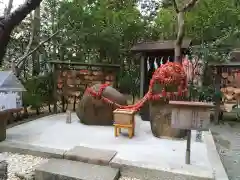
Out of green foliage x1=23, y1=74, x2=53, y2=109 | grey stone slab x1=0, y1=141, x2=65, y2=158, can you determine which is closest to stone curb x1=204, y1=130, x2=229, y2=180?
grey stone slab x1=0, y1=141, x2=65, y2=158

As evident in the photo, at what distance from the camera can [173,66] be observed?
14.3 ft

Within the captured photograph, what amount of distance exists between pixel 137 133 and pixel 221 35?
487 cm

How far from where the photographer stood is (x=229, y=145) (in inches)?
188

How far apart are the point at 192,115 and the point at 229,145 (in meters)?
2.32

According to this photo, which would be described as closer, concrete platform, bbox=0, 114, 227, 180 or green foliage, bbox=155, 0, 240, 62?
concrete platform, bbox=0, 114, 227, 180

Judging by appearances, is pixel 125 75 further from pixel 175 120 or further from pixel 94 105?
pixel 175 120

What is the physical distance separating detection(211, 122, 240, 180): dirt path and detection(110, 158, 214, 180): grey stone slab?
0.64 metres

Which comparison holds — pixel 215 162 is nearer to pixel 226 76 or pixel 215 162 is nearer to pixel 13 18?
pixel 13 18

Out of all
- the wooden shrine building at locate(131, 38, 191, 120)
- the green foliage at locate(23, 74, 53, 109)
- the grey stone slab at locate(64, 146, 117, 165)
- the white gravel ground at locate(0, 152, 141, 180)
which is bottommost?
the white gravel ground at locate(0, 152, 141, 180)

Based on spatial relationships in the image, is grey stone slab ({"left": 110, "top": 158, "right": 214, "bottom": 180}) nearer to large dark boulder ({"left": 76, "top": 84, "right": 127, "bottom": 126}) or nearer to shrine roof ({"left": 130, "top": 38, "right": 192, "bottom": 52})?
large dark boulder ({"left": 76, "top": 84, "right": 127, "bottom": 126})

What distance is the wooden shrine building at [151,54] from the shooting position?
6.27m

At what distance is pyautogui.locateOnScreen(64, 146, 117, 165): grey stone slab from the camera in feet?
10.6

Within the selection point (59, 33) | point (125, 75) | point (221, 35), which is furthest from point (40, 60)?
point (221, 35)

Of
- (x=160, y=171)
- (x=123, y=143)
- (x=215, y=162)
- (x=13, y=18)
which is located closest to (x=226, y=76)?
(x=215, y=162)
